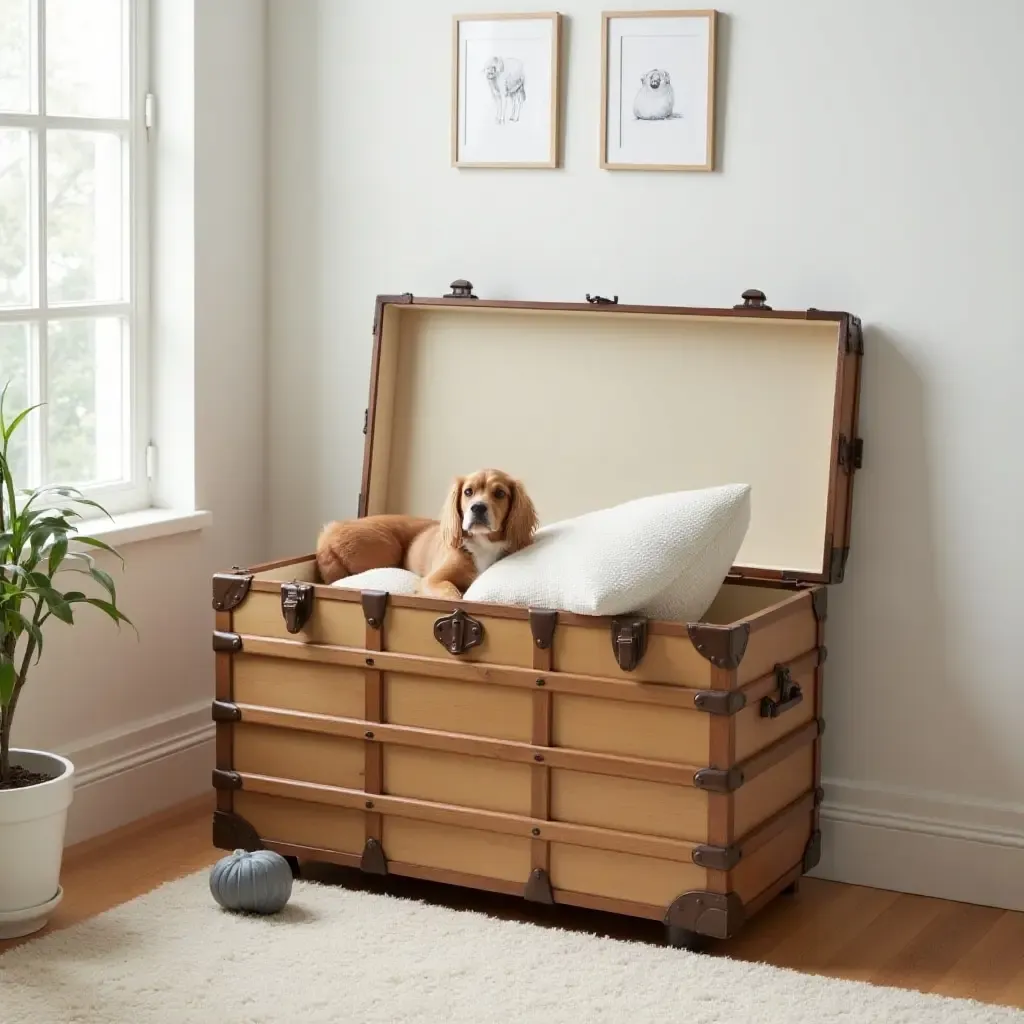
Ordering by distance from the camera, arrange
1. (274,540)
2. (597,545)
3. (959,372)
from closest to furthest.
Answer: (597,545) → (959,372) → (274,540)

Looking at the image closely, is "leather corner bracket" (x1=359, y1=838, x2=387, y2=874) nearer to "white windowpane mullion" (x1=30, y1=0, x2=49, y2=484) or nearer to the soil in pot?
the soil in pot

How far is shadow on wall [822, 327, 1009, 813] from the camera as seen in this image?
9.80 feet

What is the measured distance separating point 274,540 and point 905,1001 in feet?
5.90

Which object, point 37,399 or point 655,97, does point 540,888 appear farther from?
point 655,97

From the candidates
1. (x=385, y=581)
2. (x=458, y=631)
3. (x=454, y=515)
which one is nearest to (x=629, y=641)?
(x=458, y=631)

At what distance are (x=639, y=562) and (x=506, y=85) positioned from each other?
116 cm

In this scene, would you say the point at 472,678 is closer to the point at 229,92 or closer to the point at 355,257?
the point at 355,257

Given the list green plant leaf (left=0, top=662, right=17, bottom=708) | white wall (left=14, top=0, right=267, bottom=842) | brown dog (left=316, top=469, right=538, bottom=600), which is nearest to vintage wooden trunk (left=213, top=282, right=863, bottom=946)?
brown dog (left=316, top=469, right=538, bottom=600)

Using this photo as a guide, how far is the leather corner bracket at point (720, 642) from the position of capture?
257 centimetres

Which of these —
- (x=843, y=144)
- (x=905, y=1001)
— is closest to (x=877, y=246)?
(x=843, y=144)

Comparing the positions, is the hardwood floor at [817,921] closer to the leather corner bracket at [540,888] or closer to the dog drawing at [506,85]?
the leather corner bracket at [540,888]

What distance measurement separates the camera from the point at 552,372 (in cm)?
323

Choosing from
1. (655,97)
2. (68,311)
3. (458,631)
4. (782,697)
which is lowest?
(782,697)

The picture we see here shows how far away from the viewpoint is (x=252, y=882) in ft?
8.96
